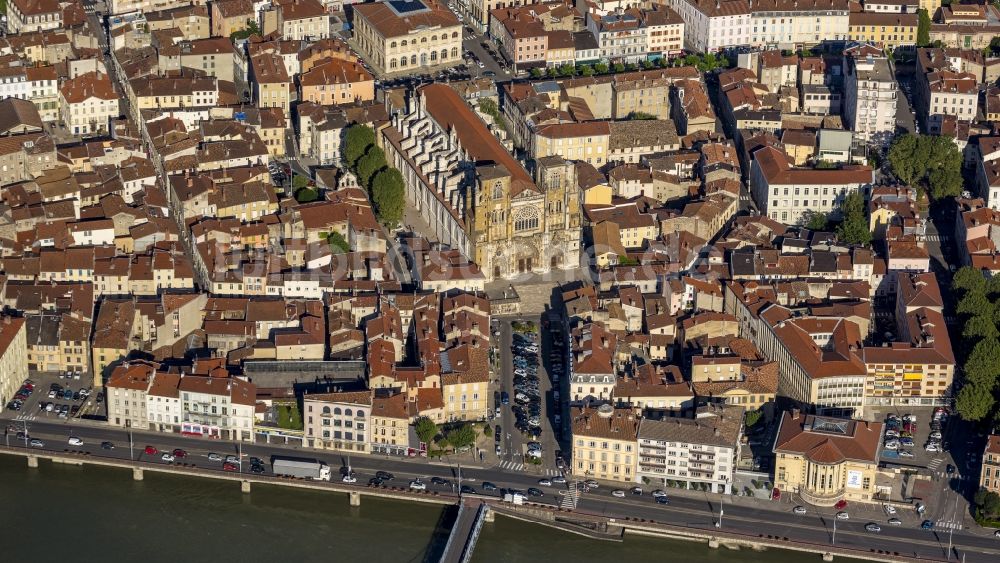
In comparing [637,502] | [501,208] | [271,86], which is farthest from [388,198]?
[637,502]

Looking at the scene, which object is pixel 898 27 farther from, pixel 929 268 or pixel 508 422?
pixel 508 422

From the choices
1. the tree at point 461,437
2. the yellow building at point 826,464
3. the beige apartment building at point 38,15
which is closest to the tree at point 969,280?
the yellow building at point 826,464

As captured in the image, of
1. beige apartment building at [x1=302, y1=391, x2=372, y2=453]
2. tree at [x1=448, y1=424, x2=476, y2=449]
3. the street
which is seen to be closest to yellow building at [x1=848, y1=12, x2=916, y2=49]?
the street

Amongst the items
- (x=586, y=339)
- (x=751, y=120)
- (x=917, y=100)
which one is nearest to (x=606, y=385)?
(x=586, y=339)

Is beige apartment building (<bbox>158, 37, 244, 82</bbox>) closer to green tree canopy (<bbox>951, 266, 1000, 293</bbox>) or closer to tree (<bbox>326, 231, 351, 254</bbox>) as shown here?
tree (<bbox>326, 231, 351, 254</bbox>)

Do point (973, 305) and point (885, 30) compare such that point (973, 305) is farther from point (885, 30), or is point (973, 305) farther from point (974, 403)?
point (885, 30)
